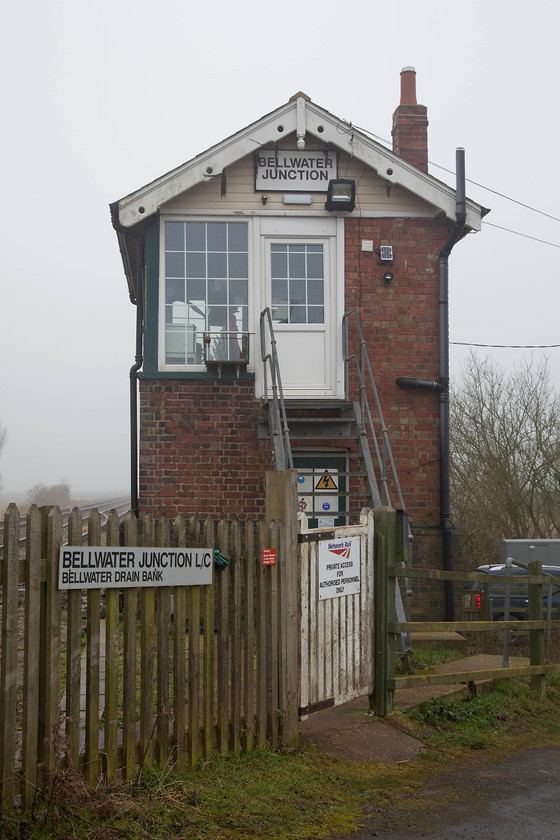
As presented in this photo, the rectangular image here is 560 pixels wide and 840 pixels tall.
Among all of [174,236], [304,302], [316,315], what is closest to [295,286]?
[304,302]

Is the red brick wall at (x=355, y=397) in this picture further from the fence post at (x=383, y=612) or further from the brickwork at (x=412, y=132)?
the fence post at (x=383, y=612)

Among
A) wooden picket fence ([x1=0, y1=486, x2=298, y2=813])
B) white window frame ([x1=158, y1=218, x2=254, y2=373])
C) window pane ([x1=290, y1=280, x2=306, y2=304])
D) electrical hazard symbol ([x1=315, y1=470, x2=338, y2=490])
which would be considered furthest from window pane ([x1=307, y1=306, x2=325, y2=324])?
wooden picket fence ([x1=0, y1=486, x2=298, y2=813])

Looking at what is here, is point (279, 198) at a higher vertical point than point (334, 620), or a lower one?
→ higher

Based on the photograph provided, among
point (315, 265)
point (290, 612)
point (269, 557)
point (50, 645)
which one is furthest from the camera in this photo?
point (315, 265)

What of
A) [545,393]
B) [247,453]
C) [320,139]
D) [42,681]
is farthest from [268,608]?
[545,393]

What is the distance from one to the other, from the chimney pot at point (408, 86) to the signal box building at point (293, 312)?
6.11ft

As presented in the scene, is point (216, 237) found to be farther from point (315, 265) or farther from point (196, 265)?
point (315, 265)

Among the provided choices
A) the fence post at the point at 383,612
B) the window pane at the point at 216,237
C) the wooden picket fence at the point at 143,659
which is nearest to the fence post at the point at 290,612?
the wooden picket fence at the point at 143,659

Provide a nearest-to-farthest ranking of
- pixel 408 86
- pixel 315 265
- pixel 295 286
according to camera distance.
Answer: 1. pixel 295 286
2. pixel 315 265
3. pixel 408 86

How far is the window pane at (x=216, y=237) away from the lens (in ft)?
39.1

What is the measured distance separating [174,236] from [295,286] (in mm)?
1803

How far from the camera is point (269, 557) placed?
577 cm

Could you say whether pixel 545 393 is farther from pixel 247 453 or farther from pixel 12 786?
pixel 12 786

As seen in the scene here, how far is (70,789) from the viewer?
4160 millimetres
